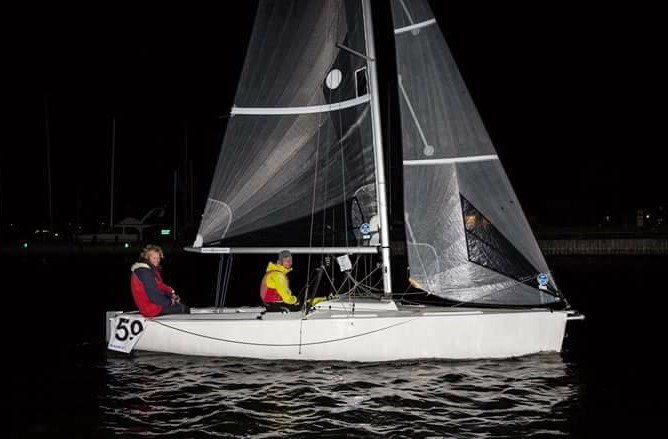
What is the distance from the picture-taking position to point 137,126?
73750 mm

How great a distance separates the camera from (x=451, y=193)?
1244cm

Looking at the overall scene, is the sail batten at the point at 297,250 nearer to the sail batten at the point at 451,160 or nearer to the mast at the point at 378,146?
the mast at the point at 378,146

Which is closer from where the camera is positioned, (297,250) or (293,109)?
(297,250)

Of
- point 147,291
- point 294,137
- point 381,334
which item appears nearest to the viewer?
point 381,334

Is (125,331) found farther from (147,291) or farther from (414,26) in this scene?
(414,26)

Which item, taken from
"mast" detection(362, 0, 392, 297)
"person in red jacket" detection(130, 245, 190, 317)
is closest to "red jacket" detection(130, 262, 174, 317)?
"person in red jacket" detection(130, 245, 190, 317)

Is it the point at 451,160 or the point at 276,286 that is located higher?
the point at 451,160

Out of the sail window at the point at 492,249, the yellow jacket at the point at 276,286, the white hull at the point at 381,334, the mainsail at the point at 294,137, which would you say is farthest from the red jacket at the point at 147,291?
the sail window at the point at 492,249

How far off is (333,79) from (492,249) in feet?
12.5

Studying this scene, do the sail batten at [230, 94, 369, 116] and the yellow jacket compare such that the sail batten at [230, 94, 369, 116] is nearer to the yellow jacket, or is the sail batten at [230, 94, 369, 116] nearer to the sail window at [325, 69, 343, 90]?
the sail window at [325, 69, 343, 90]

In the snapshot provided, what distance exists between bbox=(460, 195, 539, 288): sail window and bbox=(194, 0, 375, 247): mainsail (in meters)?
1.89

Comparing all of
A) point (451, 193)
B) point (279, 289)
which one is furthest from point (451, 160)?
point (279, 289)

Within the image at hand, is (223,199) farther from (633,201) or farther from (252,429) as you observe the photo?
(633,201)

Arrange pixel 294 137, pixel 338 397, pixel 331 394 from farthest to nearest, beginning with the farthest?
pixel 294 137, pixel 331 394, pixel 338 397
